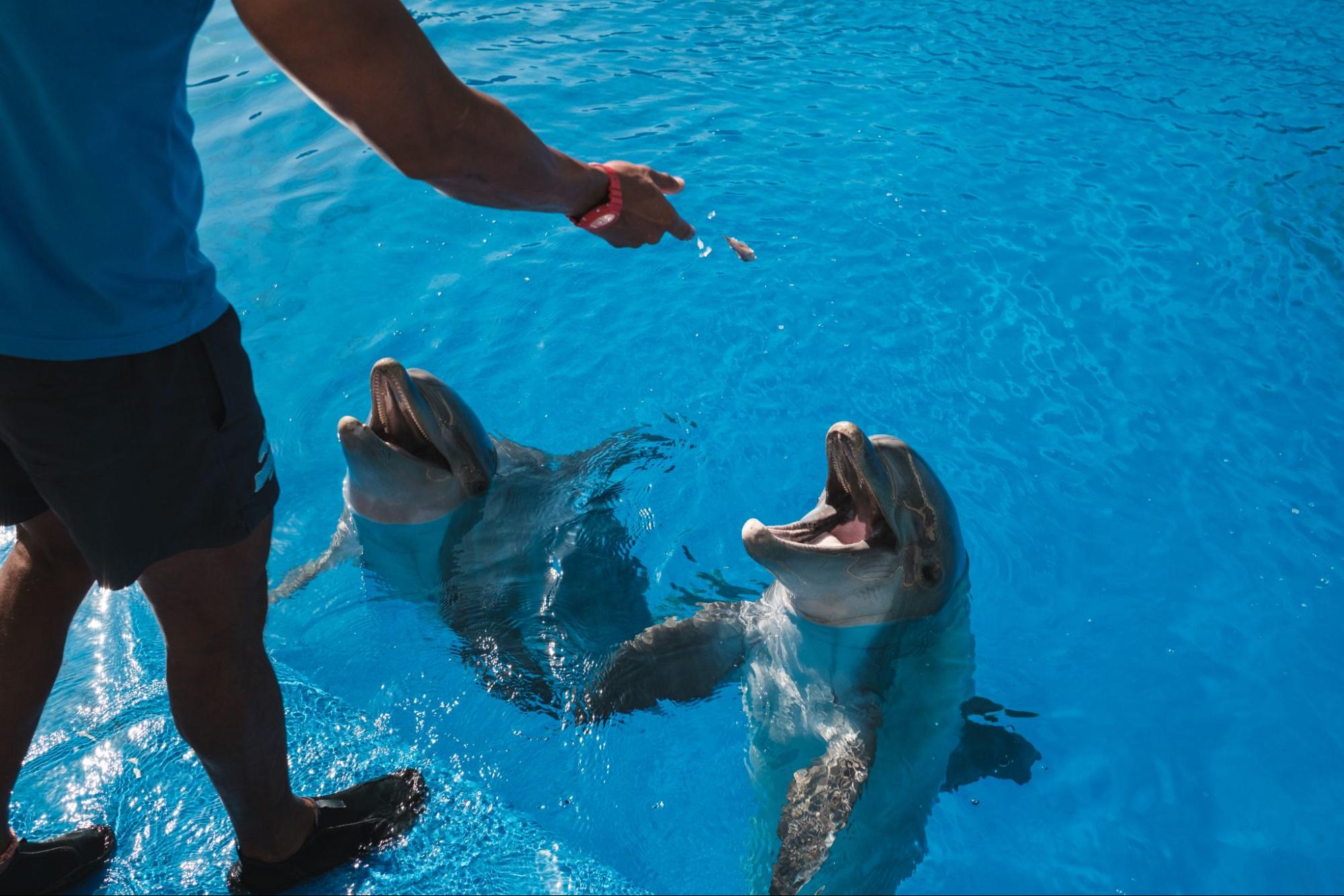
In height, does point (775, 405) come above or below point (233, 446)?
below

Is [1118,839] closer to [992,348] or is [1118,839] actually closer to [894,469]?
[894,469]

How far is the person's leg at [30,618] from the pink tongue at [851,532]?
222 cm

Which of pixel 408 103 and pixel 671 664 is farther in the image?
pixel 671 664

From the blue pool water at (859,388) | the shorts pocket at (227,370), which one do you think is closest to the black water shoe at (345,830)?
the blue pool water at (859,388)

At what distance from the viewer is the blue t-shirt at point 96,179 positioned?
174 centimetres

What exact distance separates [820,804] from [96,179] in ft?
8.29

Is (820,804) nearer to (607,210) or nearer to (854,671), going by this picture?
(854,671)

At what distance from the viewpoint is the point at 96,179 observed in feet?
6.10

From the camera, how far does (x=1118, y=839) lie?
3.42 m

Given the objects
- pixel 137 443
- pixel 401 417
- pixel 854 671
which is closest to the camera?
pixel 137 443

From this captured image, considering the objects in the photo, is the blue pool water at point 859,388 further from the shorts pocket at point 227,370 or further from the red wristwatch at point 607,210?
the red wristwatch at point 607,210

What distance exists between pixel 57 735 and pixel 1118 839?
11.3ft

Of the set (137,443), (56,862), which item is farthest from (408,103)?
(56,862)

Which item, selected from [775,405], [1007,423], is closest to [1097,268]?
[1007,423]
